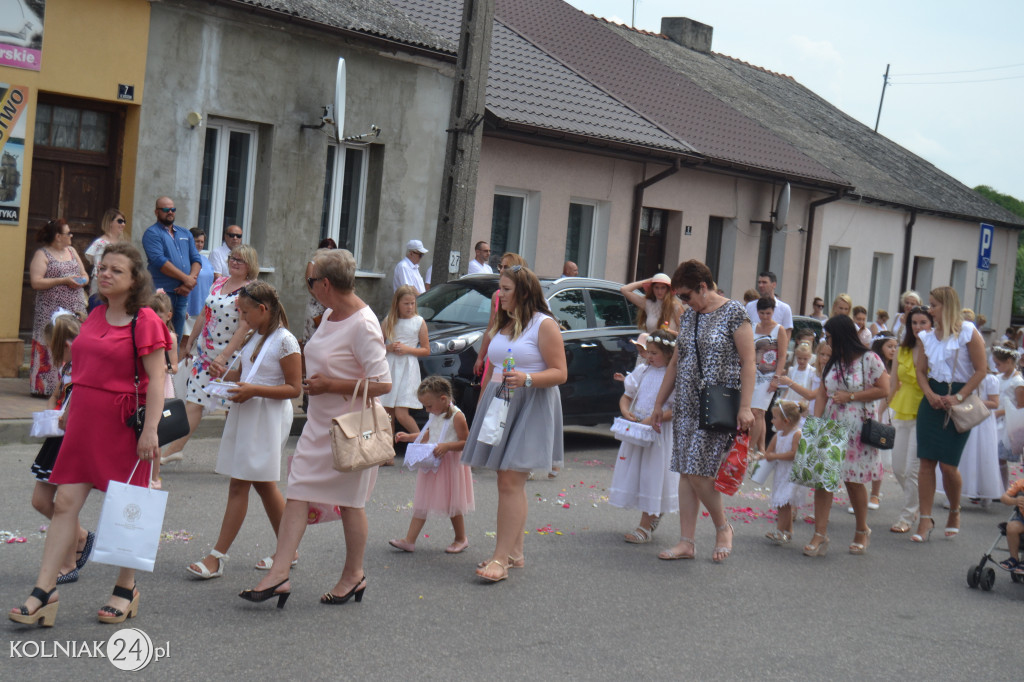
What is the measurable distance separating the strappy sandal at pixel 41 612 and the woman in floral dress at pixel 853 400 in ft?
17.1

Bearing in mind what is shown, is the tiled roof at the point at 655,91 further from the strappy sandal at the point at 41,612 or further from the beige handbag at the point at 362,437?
the strappy sandal at the point at 41,612

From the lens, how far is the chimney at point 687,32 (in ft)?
104

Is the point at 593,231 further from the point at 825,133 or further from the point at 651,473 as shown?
the point at 825,133

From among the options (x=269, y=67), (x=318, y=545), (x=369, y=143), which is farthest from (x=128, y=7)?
(x=318, y=545)

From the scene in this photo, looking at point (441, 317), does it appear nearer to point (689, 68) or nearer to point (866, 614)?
point (866, 614)

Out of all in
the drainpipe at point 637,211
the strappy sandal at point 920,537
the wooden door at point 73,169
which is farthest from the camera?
the drainpipe at point 637,211

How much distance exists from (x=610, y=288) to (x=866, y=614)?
6.48m

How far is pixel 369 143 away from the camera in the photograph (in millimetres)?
16750

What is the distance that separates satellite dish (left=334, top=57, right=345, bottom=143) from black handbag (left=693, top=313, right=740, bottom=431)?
9088 millimetres

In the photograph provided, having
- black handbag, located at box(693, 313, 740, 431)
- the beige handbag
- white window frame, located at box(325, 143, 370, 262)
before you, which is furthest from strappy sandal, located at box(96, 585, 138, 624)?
white window frame, located at box(325, 143, 370, 262)

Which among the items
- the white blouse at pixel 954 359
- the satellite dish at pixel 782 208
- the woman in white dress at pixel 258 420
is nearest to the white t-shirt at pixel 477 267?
the white blouse at pixel 954 359

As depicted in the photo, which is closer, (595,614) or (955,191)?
(595,614)

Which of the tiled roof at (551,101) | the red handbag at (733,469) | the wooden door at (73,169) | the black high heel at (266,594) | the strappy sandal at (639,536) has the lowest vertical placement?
the strappy sandal at (639,536)

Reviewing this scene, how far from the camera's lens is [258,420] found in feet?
20.3
